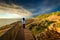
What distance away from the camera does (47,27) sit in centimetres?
556

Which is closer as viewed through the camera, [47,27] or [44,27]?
[47,27]

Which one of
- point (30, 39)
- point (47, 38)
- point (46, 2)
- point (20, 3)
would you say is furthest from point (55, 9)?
point (30, 39)

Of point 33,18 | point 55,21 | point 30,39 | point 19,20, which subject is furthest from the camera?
point 19,20

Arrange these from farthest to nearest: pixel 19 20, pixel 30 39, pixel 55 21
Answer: pixel 19 20 → pixel 55 21 → pixel 30 39

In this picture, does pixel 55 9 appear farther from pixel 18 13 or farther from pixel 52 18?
pixel 18 13

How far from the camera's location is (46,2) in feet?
20.5

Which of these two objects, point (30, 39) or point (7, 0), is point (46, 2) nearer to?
point (7, 0)

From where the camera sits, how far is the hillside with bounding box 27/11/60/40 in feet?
15.8

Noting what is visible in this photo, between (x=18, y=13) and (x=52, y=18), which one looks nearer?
(x=52, y=18)

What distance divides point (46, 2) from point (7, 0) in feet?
5.22

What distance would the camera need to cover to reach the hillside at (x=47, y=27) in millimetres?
4802

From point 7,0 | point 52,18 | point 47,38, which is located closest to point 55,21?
point 52,18

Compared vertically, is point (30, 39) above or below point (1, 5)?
below

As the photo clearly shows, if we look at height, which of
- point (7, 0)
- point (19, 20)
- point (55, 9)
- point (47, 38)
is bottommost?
point (47, 38)
